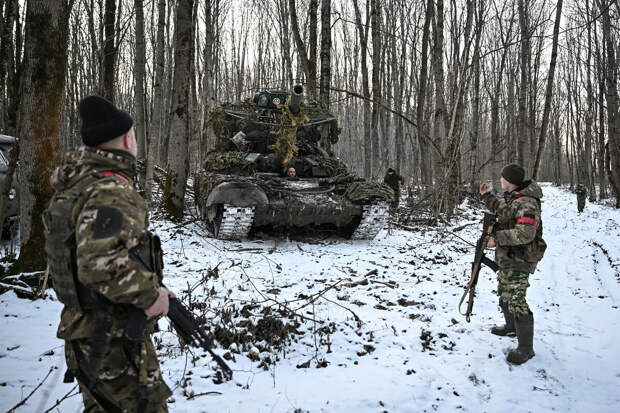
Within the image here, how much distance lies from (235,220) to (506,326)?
165 inches

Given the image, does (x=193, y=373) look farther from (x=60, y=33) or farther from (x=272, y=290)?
(x=60, y=33)

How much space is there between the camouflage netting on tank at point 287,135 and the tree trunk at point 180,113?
1971 millimetres

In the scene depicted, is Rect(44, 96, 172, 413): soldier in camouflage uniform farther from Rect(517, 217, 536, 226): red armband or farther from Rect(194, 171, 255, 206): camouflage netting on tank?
Rect(194, 171, 255, 206): camouflage netting on tank

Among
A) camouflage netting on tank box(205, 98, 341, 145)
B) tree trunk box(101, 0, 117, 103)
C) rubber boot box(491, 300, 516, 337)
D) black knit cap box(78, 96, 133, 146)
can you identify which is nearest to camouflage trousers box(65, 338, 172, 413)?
black knit cap box(78, 96, 133, 146)

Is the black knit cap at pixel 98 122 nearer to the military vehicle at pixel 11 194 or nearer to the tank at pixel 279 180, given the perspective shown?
the tank at pixel 279 180

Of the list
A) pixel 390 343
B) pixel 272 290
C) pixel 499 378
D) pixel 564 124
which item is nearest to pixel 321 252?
pixel 272 290

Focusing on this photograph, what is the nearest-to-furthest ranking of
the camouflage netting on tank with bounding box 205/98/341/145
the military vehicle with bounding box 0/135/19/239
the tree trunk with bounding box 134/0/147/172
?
1. the military vehicle with bounding box 0/135/19/239
2. the camouflage netting on tank with bounding box 205/98/341/145
3. the tree trunk with bounding box 134/0/147/172

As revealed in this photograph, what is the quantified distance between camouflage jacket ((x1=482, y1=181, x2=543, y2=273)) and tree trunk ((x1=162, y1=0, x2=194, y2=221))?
6722mm

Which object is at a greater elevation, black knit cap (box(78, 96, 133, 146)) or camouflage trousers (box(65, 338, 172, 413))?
black knit cap (box(78, 96, 133, 146))

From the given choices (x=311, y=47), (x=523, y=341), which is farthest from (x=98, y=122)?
(x=311, y=47)

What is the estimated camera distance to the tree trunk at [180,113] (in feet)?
27.4

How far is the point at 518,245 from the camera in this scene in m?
3.60

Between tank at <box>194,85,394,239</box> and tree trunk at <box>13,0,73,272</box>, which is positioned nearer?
tree trunk at <box>13,0,73,272</box>

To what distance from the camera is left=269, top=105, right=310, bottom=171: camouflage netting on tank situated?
818 cm
